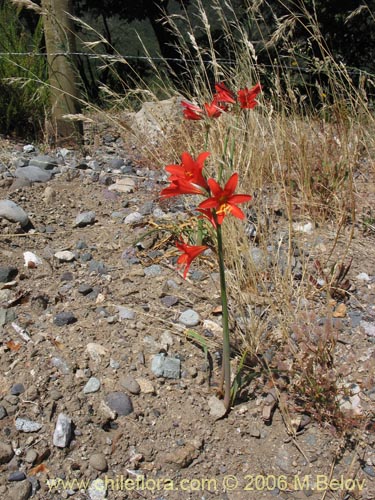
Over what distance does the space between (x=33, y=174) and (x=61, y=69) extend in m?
0.96

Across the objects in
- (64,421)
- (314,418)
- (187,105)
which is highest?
(187,105)

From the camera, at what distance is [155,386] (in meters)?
1.92

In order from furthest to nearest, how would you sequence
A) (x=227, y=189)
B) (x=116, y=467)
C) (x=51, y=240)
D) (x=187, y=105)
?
(x=51, y=240) → (x=187, y=105) → (x=116, y=467) → (x=227, y=189)

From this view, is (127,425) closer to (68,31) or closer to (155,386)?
(155,386)

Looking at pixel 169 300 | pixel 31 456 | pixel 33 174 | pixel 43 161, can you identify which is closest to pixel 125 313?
pixel 169 300

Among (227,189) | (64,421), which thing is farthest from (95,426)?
(227,189)

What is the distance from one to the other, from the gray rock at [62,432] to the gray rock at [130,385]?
0.70 feet

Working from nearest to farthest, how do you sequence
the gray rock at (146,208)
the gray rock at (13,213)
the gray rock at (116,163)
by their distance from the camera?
the gray rock at (13,213)
the gray rock at (146,208)
the gray rock at (116,163)

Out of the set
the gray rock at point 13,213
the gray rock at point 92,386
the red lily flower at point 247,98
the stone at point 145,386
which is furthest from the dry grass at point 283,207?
the gray rock at point 13,213

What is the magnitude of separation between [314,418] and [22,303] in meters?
1.17

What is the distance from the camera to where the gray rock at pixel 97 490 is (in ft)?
5.37

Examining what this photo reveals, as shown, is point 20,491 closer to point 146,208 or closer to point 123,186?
point 146,208

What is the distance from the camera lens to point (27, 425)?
5.79 feet

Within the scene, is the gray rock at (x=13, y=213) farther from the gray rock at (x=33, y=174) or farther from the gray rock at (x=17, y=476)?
the gray rock at (x=17, y=476)
